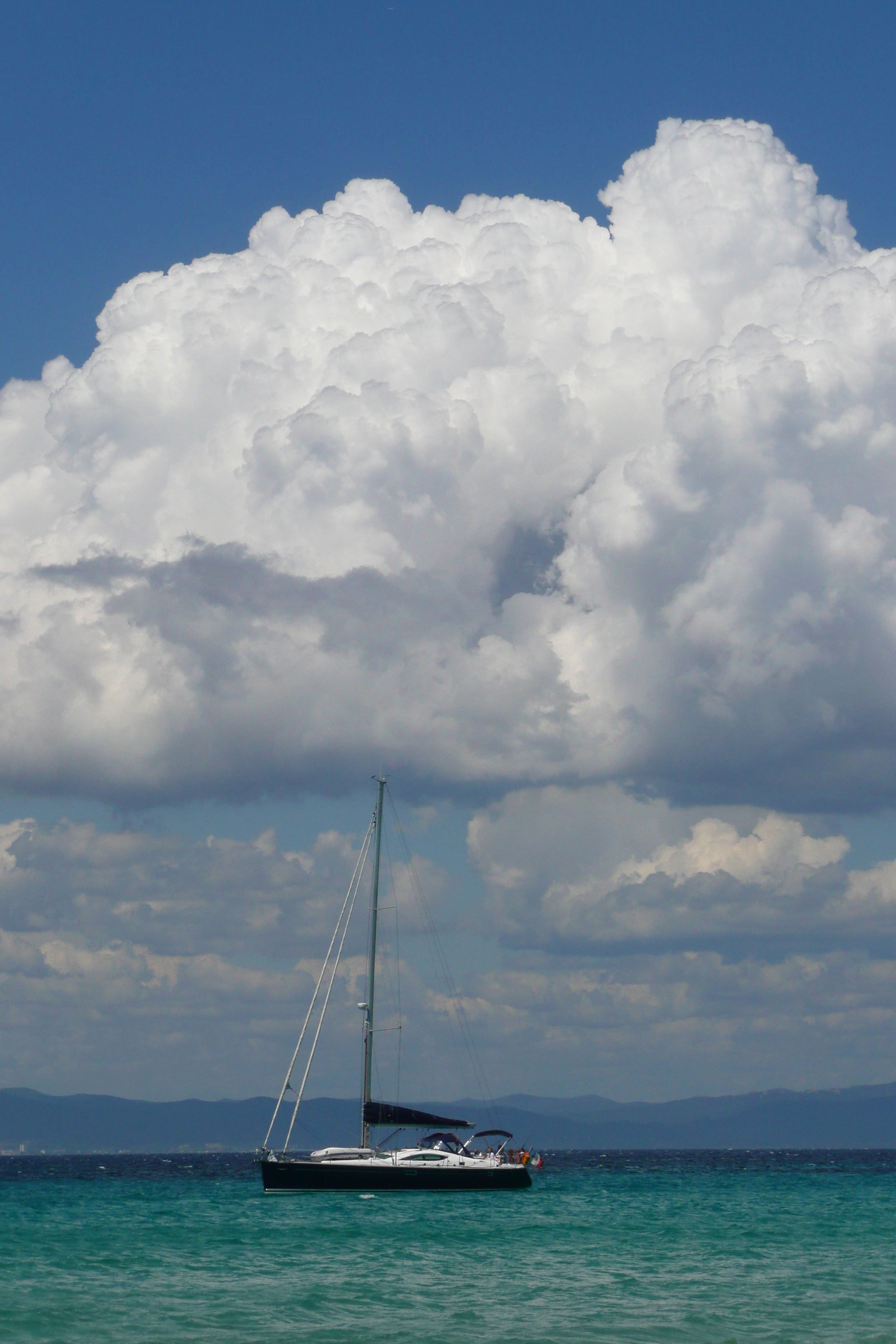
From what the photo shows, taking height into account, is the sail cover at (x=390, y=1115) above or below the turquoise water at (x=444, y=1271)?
above

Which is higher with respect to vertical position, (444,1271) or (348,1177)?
(348,1177)

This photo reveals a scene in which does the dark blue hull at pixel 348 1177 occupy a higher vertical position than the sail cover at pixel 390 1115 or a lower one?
lower

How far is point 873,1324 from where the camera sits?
157 ft

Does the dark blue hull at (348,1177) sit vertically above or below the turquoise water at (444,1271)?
above

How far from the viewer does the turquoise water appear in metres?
46.8

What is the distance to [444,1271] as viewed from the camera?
61375 millimetres

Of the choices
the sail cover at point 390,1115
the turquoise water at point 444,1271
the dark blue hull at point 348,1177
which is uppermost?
the sail cover at point 390,1115

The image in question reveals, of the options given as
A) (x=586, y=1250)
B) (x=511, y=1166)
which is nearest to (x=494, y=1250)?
(x=586, y=1250)

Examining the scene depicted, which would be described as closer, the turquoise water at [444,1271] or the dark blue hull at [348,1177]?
the turquoise water at [444,1271]

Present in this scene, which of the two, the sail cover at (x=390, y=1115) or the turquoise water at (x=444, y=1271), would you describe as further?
the sail cover at (x=390, y=1115)

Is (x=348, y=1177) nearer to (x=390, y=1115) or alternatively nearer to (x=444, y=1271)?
(x=390, y=1115)

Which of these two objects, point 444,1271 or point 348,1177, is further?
point 348,1177

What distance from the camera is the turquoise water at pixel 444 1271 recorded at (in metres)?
46.8

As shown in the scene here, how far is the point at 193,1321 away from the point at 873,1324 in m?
22.1
